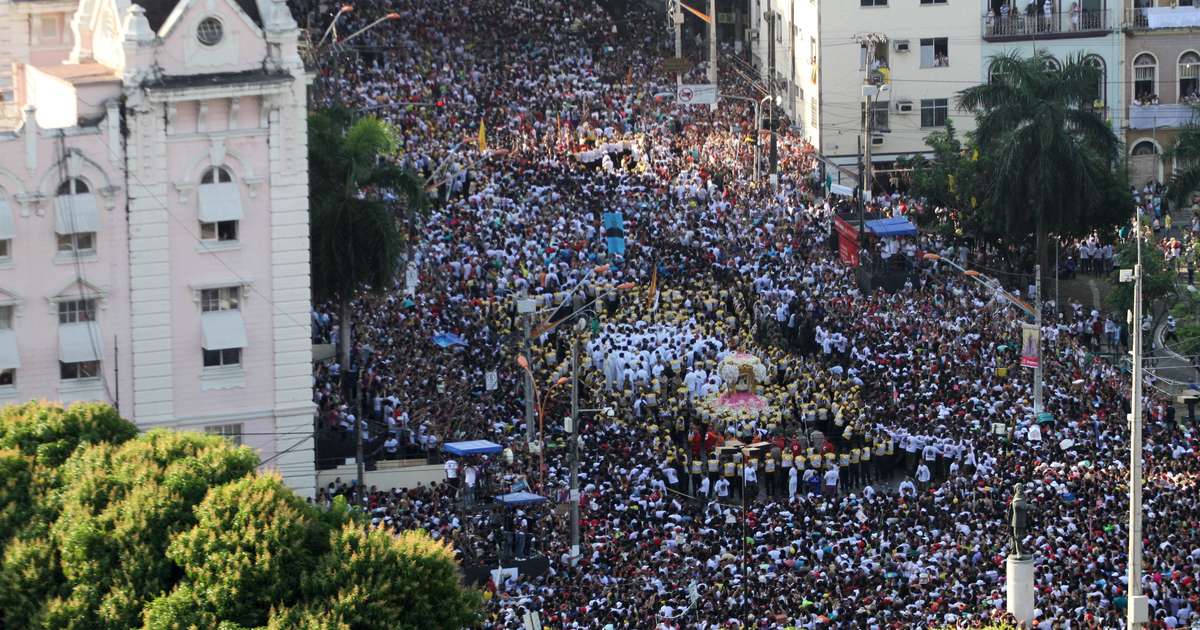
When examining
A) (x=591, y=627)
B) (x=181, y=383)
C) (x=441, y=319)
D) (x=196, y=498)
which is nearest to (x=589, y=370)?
(x=441, y=319)

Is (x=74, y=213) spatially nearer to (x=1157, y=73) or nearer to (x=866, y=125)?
(x=866, y=125)

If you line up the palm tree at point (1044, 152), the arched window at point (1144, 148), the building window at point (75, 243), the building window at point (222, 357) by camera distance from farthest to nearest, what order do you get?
the arched window at point (1144, 148), the palm tree at point (1044, 152), the building window at point (222, 357), the building window at point (75, 243)

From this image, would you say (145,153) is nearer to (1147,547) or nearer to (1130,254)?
(1147,547)

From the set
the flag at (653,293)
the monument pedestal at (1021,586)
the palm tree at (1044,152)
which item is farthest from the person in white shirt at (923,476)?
the palm tree at (1044,152)

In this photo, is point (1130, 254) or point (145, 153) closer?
point (145, 153)

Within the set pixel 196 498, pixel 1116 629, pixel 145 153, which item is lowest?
pixel 1116 629

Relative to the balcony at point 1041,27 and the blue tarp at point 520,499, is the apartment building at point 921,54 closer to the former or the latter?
the balcony at point 1041,27
